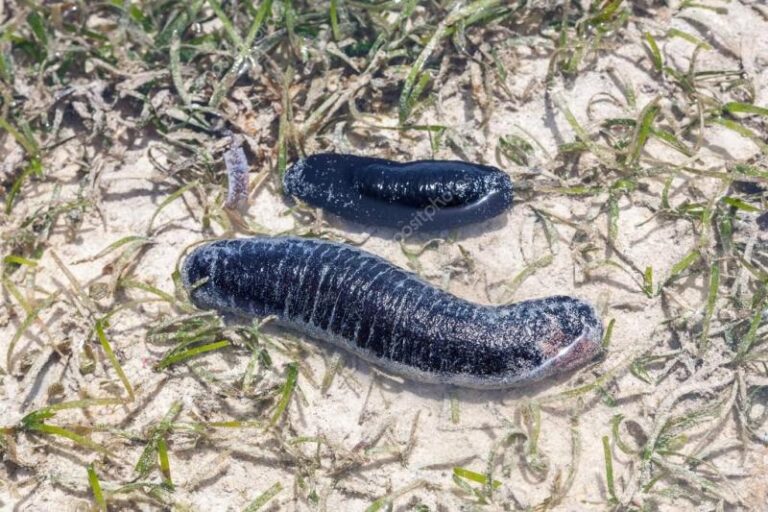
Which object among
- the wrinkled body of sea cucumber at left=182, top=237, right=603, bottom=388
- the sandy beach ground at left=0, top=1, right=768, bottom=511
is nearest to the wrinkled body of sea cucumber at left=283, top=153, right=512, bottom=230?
the sandy beach ground at left=0, top=1, right=768, bottom=511

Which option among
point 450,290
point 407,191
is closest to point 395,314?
point 450,290

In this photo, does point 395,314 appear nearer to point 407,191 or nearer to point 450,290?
point 450,290

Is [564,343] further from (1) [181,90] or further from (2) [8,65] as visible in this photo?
(2) [8,65]

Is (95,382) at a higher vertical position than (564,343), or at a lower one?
lower

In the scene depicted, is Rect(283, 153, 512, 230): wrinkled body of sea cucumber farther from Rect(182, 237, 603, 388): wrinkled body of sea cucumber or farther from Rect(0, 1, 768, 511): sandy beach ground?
Rect(182, 237, 603, 388): wrinkled body of sea cucumber

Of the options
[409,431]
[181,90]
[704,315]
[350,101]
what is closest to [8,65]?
[181,90]
